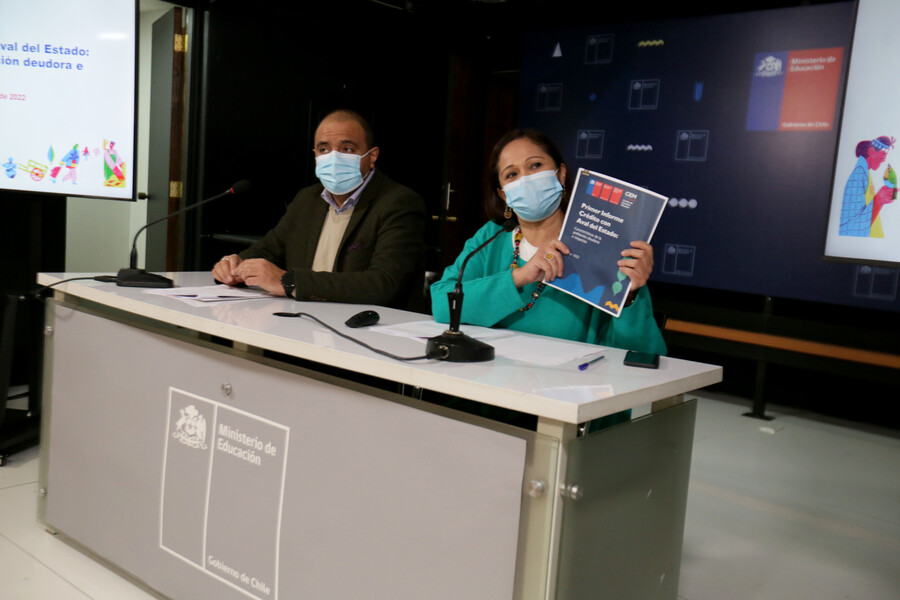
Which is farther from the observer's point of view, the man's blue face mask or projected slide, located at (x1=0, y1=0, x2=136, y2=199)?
projected slide, located at (x1=0, y1=0, x2=136, y2=199)

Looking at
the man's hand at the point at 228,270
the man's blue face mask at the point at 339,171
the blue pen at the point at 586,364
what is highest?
the man's blue face mask at the point at 339,171

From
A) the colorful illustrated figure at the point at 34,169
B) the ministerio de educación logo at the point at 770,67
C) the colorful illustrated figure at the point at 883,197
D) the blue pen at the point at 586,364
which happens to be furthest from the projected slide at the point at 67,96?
the ministerio de educación logo at the point at 770,67

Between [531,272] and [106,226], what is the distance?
5307 millimetres

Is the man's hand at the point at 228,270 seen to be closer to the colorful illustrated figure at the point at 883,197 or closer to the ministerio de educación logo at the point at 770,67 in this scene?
the colorful illustrated figure at the point at 883,197

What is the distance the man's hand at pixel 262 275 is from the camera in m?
2.17

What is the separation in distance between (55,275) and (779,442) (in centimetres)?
324

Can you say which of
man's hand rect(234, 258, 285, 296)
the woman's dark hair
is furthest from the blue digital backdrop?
man's hand rect(234, 258, 285, 296)

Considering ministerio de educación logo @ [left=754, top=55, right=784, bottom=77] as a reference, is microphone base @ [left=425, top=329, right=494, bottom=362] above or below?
below

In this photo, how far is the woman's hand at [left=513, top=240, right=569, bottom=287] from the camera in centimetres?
169

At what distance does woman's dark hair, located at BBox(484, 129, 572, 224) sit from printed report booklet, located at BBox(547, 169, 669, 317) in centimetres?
32

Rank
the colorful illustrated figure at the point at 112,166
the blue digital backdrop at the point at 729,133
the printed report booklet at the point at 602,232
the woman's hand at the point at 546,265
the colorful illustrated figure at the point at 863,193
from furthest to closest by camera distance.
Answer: the blue digital backdrop at the point at 729,133, the colorful illustrated figure at the point at 112,166, the colorful illustrated figure at the point at 863,193, the woman's hand at the point at 546,265, the printed report booklet at the point at 602,232

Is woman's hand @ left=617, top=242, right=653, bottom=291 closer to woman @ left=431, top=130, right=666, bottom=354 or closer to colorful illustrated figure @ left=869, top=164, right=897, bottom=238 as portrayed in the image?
woman @ left=431, top=130, right=666, bottom=354

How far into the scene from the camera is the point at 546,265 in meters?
1.69

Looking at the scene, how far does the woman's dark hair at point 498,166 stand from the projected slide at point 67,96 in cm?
184
